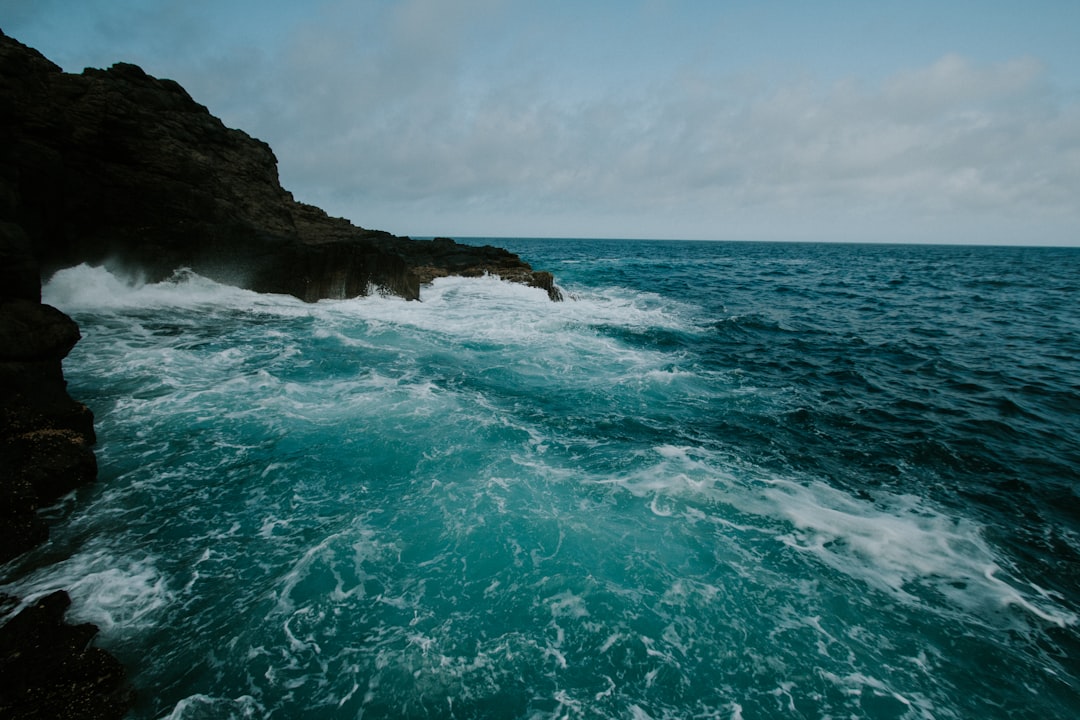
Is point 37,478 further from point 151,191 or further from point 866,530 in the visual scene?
point 151,191

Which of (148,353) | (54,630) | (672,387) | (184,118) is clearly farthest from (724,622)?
(184,118)

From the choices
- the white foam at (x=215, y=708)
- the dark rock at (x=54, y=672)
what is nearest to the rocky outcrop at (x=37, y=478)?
the dark rock at (x=54, y=672)

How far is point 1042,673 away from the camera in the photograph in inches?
207

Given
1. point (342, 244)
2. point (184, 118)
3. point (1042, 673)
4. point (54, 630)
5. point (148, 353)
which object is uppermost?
point (184, 118)

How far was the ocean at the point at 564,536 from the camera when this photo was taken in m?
5.06

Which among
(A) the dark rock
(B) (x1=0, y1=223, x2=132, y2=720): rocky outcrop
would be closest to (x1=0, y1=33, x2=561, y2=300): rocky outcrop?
(B) (x1=0, y1=223, x2=132, y2=720): rocky outcrop

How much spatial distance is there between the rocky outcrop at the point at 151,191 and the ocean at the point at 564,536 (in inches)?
224

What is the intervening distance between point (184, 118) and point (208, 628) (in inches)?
1085

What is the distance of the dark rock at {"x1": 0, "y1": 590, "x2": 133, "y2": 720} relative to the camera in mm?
4184

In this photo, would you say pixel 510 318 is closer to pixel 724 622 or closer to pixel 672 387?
pixel 672 387

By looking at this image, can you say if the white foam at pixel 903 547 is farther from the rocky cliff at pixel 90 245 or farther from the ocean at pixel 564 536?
the rocky cliff at pixel 90 245

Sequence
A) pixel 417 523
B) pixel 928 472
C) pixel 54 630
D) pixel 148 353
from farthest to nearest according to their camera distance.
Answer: pixel 148 353 < pixel 928 472 < pixel 417 523 < pixel 54 630

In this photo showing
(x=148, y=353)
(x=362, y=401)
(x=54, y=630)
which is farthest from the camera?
(x=148, y=353)

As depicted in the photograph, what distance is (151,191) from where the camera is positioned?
18953 millimetres
